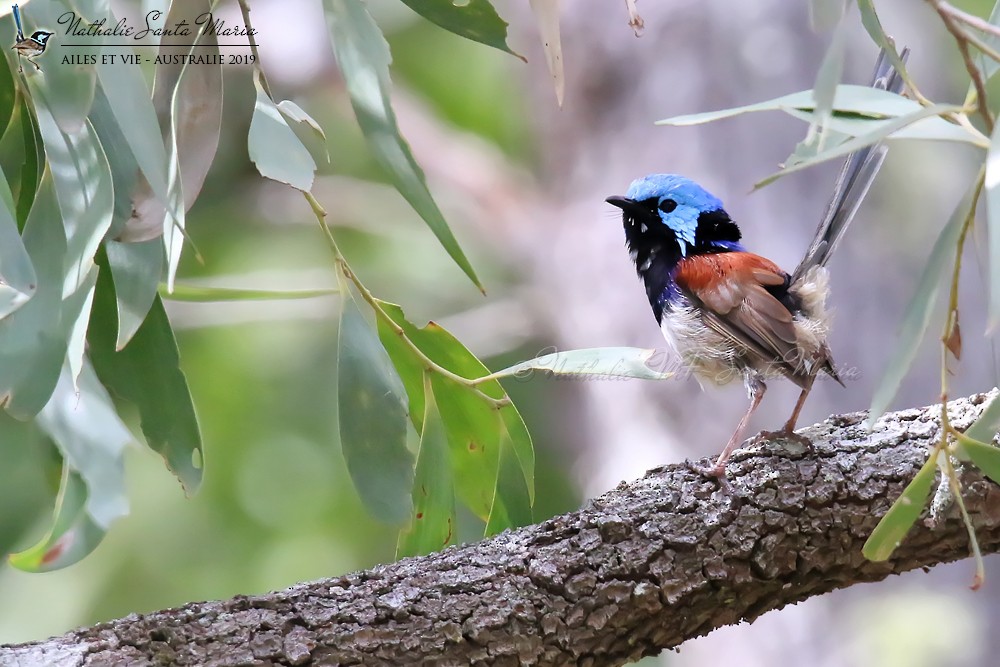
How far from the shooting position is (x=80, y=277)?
198cm

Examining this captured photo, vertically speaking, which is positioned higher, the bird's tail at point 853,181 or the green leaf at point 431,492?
the bird's tail at point 853,181

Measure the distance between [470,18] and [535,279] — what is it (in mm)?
4121

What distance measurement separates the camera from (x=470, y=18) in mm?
2156

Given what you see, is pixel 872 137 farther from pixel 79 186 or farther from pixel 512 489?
pixel 79 186

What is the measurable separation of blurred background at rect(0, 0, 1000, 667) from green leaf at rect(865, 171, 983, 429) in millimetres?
1721

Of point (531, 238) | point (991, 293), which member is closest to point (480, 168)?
point (531, 238)

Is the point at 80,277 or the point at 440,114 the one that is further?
the point at 440,114

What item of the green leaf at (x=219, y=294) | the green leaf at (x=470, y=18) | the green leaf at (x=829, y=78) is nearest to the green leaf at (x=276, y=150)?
the green leaf at (x=470, y=18)

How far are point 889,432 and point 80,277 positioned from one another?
1862 mm

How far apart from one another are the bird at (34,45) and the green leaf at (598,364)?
1.15 meters

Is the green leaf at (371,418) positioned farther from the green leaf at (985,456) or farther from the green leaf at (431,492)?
the green leaf at (985,456)

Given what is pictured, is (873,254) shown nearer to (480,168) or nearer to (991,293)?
(480,168)

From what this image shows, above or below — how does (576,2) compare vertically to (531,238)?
above

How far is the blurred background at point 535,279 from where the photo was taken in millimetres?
4777
